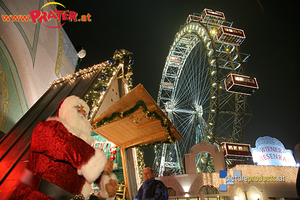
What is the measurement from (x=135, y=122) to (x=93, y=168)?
2.38m

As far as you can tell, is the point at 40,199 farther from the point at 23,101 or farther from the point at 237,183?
the point at 237,183

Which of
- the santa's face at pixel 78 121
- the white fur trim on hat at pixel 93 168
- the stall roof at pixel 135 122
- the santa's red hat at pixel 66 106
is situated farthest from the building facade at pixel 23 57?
the white fur trim on hat at pixel 93 168

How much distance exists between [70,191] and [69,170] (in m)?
0.18

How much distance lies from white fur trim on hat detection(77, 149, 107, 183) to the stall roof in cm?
198

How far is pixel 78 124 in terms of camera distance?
73.3 inches

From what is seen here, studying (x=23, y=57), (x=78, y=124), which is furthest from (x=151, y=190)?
(x=23, y=57)

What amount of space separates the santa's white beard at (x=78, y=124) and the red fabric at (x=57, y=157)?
17 centimetres

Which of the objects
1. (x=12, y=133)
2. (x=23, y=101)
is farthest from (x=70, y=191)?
(x=23, y=101)

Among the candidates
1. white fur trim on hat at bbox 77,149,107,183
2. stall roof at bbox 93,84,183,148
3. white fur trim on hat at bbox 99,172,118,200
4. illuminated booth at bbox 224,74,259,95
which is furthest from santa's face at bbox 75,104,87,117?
illuminated booth at bbox 224,74,259,95

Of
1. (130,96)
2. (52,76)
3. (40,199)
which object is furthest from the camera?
(52,76)

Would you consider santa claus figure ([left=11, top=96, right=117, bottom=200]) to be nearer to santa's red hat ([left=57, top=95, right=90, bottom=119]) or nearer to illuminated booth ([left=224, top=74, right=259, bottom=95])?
santa's red hat ([left=57, top=95, right=90, bottom=119])

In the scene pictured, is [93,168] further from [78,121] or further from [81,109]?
[81,109]

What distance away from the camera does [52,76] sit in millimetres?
7293

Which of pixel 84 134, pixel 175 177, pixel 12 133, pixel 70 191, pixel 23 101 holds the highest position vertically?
pixel 23 101
